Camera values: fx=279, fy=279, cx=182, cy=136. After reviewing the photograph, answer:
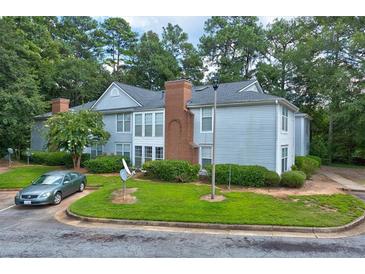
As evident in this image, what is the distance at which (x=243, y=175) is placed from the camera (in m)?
16.3

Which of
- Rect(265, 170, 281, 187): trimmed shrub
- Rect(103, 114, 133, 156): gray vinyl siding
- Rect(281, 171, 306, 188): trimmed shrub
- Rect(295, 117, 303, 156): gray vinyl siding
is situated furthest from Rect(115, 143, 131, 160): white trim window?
Rect(295, 117, 303, 156): gray vinyl siding

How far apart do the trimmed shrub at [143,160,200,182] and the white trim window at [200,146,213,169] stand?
5.13 feet

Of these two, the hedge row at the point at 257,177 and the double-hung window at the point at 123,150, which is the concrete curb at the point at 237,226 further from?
the double-hung window at the point at 123,150

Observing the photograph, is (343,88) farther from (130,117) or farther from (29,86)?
(29,86)

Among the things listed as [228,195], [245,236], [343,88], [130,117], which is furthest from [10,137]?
[343,88]

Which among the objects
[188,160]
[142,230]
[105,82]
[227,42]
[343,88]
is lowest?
[142,230]

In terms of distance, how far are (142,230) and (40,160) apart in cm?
2162

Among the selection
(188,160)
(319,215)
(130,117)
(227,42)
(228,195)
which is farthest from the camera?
(227,42)

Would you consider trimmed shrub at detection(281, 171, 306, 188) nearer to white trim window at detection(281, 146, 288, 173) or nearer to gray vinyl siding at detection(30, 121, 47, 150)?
white trim window at detection(281, 146, 288, 173)

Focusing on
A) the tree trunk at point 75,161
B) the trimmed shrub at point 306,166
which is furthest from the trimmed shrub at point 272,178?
the tree trunk at point 75,161

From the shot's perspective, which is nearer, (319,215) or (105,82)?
(319,215)

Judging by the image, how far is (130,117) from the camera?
77.5 feet

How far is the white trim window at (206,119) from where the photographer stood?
757 inches

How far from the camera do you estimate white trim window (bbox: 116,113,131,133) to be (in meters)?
23.7
